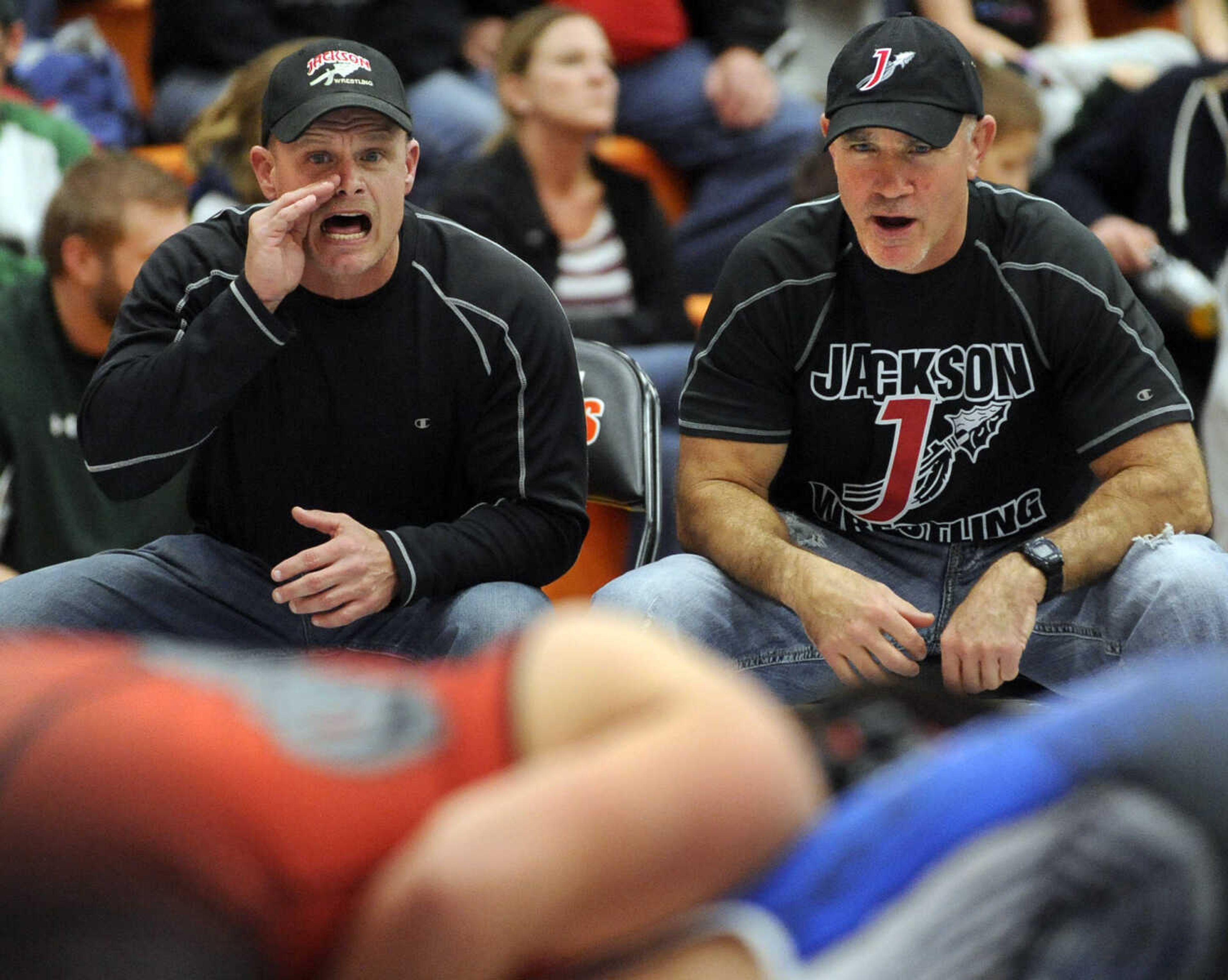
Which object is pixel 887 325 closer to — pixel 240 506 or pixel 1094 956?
pixel 240 506

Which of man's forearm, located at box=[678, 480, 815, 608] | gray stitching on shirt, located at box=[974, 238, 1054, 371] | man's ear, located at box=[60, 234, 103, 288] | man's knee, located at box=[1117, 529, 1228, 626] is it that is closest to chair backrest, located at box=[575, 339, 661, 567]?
man's forearm, located at box=[678, 480, 815, 608]

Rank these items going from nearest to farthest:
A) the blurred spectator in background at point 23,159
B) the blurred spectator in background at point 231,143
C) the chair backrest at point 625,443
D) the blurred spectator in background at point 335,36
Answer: the chair backrest at point 625,443
the blurred spectator in background at point 231,143
the blurred spectator in background at point 23,159
the blurred spectator in background at point 335,36

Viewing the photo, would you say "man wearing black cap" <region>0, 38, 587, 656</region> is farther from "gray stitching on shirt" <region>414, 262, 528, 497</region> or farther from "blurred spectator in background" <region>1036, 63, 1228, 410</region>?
"blurred spectator in background" <region>1036, 63, 1228, 410</region>

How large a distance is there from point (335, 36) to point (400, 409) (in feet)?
8.10

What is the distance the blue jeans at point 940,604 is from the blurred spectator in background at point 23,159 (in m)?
1.83

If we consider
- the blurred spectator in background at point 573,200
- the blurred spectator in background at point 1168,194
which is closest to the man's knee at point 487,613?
the blurred spectator in background at point 573,200

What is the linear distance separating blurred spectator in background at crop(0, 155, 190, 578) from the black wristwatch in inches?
55.8

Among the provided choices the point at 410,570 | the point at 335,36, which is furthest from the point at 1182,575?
the point at 335,36

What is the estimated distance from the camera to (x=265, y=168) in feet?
8.31

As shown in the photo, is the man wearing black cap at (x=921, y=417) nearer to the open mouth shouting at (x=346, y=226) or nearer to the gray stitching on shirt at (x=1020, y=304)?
the gray stitching on shirt at (x=1020, y=304)

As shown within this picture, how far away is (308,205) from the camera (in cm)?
231

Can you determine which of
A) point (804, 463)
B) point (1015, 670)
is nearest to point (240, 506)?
point (804, 463)

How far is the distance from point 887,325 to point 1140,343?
1.24 ft

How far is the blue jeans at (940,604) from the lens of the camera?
7.55 ft
